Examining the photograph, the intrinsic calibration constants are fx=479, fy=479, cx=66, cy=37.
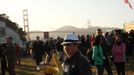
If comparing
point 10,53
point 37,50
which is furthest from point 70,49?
point 37,50

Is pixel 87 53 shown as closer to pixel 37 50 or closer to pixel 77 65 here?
pixel 37 50

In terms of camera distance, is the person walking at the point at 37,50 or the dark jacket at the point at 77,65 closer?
the dark jacket at the point at 77,65

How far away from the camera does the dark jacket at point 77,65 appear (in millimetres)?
6285

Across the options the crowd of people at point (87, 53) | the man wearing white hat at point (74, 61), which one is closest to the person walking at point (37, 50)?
the crowd of people at point (87, 53)

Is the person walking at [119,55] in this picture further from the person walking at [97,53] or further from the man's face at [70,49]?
the man's face at [70,49]

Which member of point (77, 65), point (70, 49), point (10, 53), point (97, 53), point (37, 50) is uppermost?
point (70, 49)

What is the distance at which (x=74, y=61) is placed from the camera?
6.35m

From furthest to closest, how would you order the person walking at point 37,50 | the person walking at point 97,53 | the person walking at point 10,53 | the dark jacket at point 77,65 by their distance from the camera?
the person walking at point 37,50 → the person walking at point 10,53 → the person walking at point 97,53 → the dark jacket at point 77,65

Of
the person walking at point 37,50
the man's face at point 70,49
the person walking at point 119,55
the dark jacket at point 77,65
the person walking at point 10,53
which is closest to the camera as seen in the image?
the dark jacket at point 77,65

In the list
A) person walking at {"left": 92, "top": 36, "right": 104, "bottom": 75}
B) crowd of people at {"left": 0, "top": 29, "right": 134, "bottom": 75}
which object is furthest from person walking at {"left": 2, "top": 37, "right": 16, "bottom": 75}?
person walking at {"left": 92, "top": 36, "right": 104, "bottom": 75}

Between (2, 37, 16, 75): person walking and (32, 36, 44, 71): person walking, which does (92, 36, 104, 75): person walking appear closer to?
(2, 37, 16, 75): person walking

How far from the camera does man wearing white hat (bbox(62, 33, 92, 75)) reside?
6.30 metres

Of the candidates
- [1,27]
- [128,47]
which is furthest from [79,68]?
[1,27]

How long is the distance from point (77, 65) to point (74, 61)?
2.7 inches
